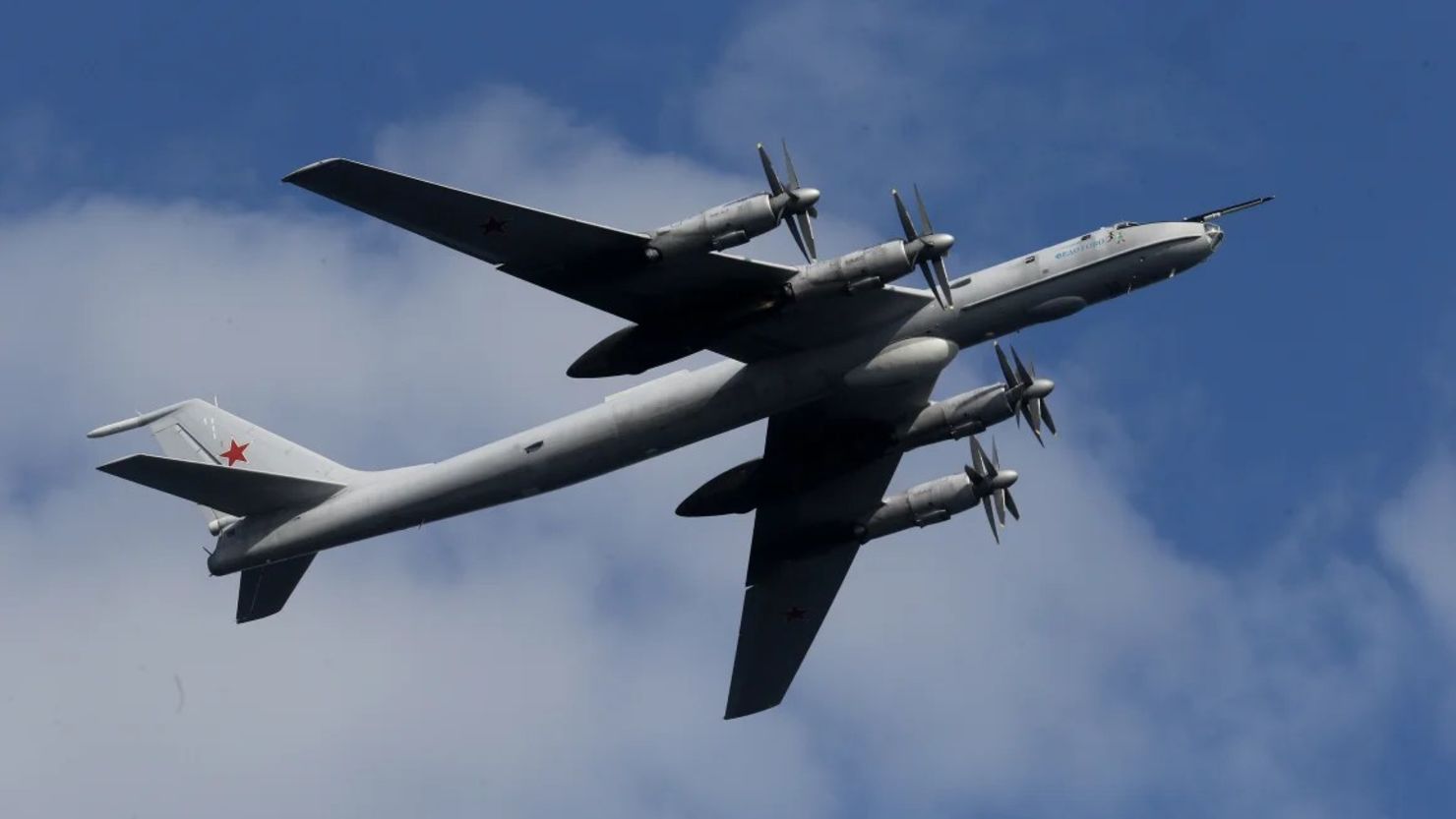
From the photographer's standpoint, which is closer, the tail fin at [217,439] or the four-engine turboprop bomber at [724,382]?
the four-engine turboprop bomber at [724,382]

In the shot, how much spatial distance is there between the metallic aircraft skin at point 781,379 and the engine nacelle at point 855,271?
2456 mm

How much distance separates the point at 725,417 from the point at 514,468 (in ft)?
16.3

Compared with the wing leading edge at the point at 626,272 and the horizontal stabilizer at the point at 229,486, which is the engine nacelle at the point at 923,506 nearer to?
the wing leading edge at the point at 626,272

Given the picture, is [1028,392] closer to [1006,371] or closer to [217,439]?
[1006,371]

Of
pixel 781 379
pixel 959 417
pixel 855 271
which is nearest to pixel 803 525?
pixel 959 417

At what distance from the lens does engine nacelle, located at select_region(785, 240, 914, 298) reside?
134 ft

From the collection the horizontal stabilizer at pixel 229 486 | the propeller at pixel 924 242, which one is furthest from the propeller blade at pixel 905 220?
the horizontal stabilizer at pixel 229 486

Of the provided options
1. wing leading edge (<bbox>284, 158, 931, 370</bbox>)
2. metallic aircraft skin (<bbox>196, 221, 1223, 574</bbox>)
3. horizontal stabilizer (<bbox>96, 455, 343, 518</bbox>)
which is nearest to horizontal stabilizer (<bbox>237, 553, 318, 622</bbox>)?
horizontal stabilizer (<bbox>96, 455, 343, 518</bbox>)

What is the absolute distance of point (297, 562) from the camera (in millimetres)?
47219

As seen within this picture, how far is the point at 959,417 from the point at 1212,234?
285 inches

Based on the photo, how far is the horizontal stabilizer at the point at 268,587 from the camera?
A: 46.9 meters

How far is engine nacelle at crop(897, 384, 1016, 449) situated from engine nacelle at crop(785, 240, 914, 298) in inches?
229

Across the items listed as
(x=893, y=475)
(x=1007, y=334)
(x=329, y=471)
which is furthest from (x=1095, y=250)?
(x=329, y=471)

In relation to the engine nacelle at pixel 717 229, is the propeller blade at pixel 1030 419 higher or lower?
lower
